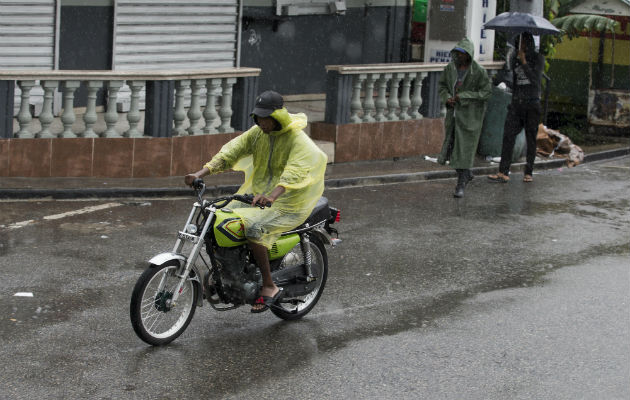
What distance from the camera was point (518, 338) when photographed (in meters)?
7.39

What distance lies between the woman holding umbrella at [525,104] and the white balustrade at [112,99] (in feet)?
10.8

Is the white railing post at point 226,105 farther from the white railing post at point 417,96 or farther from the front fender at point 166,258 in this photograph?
the front fender at point 166,258

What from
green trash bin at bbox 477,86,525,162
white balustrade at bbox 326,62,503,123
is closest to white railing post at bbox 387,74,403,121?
white balustrade at bbox 326,62,503,123

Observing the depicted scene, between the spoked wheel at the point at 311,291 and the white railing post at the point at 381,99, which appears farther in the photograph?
the white railing post at the point at 381,99

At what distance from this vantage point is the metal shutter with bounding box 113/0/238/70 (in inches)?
607

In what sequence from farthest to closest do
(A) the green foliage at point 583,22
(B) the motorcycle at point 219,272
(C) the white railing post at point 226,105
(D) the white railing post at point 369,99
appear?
1. (A) the green foliage at point 583,22
2. (D) the white railing post at point 369,99
3. (C) the white railing post at point 226,105
4. (B) the motorcycle at point 219,272

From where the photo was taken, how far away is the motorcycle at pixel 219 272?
6.75 m

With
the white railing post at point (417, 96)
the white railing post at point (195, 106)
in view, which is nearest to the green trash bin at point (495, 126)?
the white railing post at point (417, 96)

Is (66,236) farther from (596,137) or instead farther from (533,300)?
(596,137)

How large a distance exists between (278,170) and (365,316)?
1.27m

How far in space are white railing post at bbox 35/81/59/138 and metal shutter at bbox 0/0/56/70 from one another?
279 centimetres

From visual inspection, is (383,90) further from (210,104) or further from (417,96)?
(210,104)

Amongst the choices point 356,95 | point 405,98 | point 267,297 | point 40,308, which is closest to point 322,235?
point 267,297

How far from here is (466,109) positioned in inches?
501
